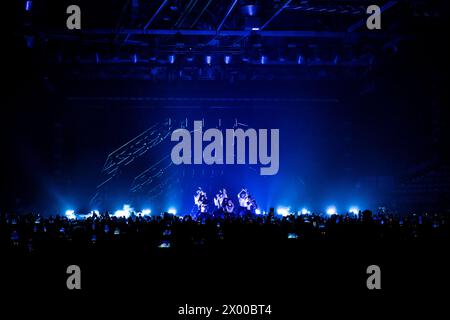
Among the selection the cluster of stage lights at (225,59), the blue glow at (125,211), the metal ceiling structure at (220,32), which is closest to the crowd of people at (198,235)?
the metal ceiling structure at (220,32)

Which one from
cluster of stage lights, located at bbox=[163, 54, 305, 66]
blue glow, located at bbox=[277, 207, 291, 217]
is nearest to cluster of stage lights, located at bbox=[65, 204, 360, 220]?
blue glow, located at bbox=[277, 207, 291, 217]

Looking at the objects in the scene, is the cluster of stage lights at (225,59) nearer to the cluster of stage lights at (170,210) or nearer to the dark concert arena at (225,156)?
the dark concert arena at (225,156)

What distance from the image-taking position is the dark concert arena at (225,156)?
19.4 ft

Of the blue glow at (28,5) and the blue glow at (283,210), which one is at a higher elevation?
the blue glow at (28,5)

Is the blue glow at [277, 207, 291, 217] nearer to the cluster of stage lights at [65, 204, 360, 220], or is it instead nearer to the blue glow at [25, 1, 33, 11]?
the cluster of stage lights at [65, 204, 360, 220]

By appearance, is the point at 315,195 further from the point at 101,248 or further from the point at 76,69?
the point at 101,248

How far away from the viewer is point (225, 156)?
16.4 metres

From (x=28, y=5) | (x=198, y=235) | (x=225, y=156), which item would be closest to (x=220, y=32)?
(x=28, y=5)

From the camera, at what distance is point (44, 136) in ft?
50.2

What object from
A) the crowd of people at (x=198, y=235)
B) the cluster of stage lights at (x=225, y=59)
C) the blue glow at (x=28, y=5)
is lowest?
the crowd of people at (x=198, y=235)

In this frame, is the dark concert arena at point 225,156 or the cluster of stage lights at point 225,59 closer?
the dark concert arena at point 225,156

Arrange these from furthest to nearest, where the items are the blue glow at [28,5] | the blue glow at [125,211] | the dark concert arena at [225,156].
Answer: the blue glow at [125,211] < the blue glow at [28,5] < the dark concert arena at [225,156]

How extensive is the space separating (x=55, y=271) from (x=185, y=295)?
5.65 feet

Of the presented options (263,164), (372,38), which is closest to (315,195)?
(263,164)
